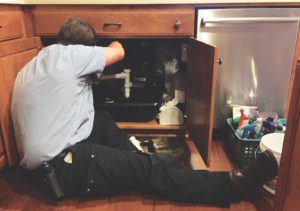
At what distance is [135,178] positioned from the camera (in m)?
1.16

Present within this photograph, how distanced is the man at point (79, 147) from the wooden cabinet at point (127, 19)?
0.19 metres

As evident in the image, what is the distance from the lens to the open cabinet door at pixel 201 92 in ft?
3.78

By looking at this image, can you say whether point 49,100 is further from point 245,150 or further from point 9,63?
point 245,150

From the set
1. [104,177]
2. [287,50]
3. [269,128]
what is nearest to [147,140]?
[104,177]

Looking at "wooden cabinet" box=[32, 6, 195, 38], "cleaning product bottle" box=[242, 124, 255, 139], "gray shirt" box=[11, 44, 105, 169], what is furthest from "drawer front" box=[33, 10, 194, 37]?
"cleaning product bottle" box=[242, 124, 255, 139]

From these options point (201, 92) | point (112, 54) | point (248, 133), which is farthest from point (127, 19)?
point (248, 133)

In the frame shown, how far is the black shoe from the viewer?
109 centimetres

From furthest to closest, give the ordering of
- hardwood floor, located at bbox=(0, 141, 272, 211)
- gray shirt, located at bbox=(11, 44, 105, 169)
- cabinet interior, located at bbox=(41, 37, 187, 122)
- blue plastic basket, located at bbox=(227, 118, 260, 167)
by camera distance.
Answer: cabinet interior, located at bbox=(41, 37, 187, 122), blue plastic basket, located at bbox=(227, 118, 260, 167), hardwood floor, located at bbox=(0, 141, 272, 211), gray shirt, located at bbox=(11, 44, 105, 169)

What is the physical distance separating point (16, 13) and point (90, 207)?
946mm

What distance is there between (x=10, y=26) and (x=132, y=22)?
21.9 inches

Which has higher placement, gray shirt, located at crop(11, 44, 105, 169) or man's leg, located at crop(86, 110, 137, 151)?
gray shirt, located at crop(11, 44, 105, 169)

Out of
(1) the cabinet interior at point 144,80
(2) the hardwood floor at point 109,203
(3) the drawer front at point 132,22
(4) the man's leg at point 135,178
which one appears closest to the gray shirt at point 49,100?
(4) the man's leg at point 135,178

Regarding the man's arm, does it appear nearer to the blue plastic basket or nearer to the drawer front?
the drawer front

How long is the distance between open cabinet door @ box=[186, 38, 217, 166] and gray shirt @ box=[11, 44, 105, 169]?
0.48 meters
